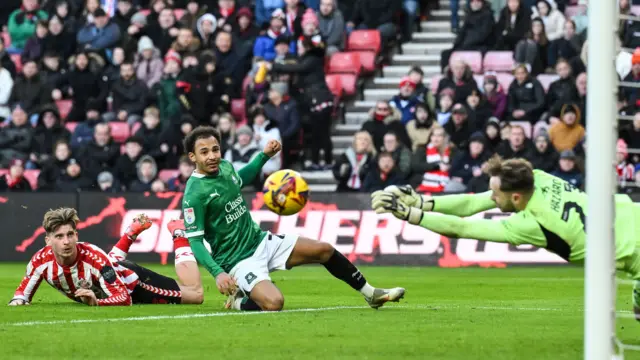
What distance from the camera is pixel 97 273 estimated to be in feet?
39.5

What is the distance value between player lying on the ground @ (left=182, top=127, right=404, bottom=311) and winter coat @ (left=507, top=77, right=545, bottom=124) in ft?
35.9

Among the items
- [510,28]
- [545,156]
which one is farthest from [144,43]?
[545,156]

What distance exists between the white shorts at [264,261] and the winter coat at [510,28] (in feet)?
40.0

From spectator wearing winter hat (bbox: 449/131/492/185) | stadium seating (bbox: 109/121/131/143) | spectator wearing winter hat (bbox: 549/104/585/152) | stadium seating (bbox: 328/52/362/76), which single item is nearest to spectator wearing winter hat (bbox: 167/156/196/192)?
stadium seating (bbox: 109/121/131/143)

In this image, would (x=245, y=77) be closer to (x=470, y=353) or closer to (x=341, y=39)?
(x=341, y=39)

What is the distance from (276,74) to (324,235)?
14.0 feet

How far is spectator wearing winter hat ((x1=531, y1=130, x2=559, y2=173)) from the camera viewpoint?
68.5 feet

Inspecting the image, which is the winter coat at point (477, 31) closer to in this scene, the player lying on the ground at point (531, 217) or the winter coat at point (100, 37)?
the winter coat at point (100, 37)

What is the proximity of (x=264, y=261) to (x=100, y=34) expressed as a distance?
15.7m

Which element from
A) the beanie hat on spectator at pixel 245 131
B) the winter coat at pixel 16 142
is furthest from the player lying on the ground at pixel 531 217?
the winter coat at pixel 16 142

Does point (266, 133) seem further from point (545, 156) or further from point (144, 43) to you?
point (545, 156)

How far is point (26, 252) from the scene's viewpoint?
2223 cm

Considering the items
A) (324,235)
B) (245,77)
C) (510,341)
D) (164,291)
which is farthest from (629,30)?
(510,341)

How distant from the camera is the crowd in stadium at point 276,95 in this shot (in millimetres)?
21641
